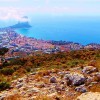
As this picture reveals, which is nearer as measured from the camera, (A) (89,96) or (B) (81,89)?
(A) (89,96)

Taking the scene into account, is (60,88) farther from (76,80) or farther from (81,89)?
(81,89)

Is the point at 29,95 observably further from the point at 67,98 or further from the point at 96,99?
the point at 96,99

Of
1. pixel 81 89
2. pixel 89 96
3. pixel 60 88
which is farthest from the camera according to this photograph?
pixel 60 88

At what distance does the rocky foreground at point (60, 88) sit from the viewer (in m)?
9.23

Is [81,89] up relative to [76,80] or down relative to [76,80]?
down

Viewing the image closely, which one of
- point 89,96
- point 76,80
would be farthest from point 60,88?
point 89,96

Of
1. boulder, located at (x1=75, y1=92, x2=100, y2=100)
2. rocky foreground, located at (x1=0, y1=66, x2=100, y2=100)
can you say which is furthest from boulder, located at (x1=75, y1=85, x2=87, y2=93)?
boulder, located at (x1=75, y1=92, x2=100, y2=100)

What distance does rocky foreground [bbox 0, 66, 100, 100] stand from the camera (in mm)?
9234

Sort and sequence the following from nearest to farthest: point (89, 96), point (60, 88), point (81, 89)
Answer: point (89, 96) → point (81, 89) → point (60, 88)

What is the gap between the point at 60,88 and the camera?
10.4 m

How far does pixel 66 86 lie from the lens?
34.9ft

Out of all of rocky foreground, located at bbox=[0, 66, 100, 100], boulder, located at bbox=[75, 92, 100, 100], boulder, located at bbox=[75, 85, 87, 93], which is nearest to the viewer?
boulder, located at bbox=[75, 92, 100, 100]

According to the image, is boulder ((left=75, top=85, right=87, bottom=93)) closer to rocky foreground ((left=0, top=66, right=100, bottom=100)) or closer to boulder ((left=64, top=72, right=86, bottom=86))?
rocky foreground ((left=0, top=66, right=100, bottom=100))

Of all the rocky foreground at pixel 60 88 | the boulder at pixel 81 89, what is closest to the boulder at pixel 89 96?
the rocky foreground at pixel 60 88
